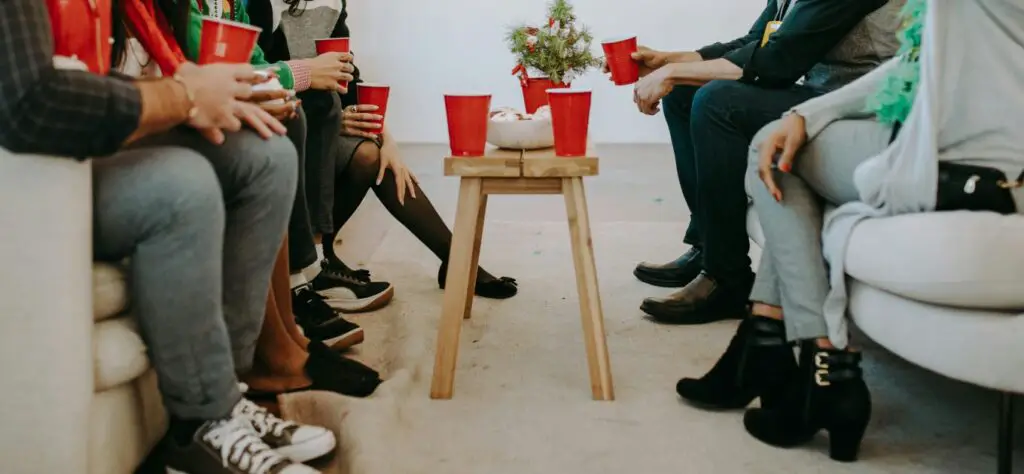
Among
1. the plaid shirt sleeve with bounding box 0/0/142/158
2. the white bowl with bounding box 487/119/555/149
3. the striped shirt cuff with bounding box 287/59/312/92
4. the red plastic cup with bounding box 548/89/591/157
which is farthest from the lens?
the striped shirt cuff with bounding box 287/59/312/92

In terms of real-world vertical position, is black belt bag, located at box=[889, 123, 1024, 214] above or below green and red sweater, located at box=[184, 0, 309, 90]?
below

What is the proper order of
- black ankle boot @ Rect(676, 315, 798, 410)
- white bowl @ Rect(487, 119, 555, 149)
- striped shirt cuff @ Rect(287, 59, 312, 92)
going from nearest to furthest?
black ankle boot @ Rect(676, 315, 798, 410) < white bowl @ Rect(487, 119, 555, 149) < striped shirt cuff @ Rect(287, 59, 312, 92)

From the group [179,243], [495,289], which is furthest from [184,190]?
[495,289]

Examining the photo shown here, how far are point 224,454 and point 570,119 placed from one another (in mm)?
800

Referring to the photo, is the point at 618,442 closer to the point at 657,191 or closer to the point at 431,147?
the point at 657,191

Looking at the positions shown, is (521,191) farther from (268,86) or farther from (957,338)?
(957,338)

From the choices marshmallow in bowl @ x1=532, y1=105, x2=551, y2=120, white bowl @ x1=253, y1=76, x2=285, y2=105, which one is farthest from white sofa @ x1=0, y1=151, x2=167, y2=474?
marshmallow in bowl @ x1=532, y1=105, x2=551, y2=120

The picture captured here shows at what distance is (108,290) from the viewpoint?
1.18m

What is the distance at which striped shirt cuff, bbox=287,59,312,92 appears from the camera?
1.85 meters

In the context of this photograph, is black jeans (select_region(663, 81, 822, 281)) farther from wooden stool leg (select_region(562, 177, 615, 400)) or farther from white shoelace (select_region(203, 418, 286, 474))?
white shoelace (select_region(203, 418, 286, 474))

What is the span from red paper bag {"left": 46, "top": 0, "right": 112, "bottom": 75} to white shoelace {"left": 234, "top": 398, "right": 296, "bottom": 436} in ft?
1.72

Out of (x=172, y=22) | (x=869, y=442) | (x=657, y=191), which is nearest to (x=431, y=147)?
(x=657, y=191)

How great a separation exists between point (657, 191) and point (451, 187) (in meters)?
0.79

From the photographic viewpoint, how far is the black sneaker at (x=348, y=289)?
2.24 m
